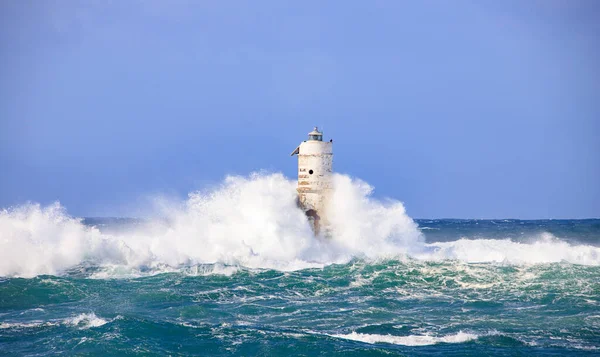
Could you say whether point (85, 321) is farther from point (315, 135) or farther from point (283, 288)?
point (315, 135)

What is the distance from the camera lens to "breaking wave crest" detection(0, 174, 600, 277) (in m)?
26.2

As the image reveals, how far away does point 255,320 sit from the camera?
1819 cm

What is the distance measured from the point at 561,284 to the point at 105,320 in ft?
47.3

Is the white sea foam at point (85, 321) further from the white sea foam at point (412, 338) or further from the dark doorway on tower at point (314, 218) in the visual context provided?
the dark doorway on tower at point (314, 218)

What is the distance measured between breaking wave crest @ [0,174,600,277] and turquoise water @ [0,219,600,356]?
1.14ft

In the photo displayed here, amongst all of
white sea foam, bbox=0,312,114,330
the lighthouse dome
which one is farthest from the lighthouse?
white sea foam, bbox=0,312,114,330

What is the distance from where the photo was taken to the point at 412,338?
16.1 m

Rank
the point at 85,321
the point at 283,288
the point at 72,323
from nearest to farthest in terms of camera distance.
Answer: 1. the point at 72,323
2. the point at 85,321
3. the point at 283,288

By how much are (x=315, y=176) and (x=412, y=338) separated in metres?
13.9

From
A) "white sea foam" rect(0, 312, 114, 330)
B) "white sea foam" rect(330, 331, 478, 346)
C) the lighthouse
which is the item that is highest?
the lighthouse

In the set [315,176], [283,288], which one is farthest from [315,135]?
[283,288]

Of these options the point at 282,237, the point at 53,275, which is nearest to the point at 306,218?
the point at 282,237

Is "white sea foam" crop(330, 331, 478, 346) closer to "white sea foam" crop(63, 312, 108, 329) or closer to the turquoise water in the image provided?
the turquoise water

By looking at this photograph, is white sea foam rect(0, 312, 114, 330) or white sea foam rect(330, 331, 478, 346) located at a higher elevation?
white sea foam rect(0, 312, 114, 330)
